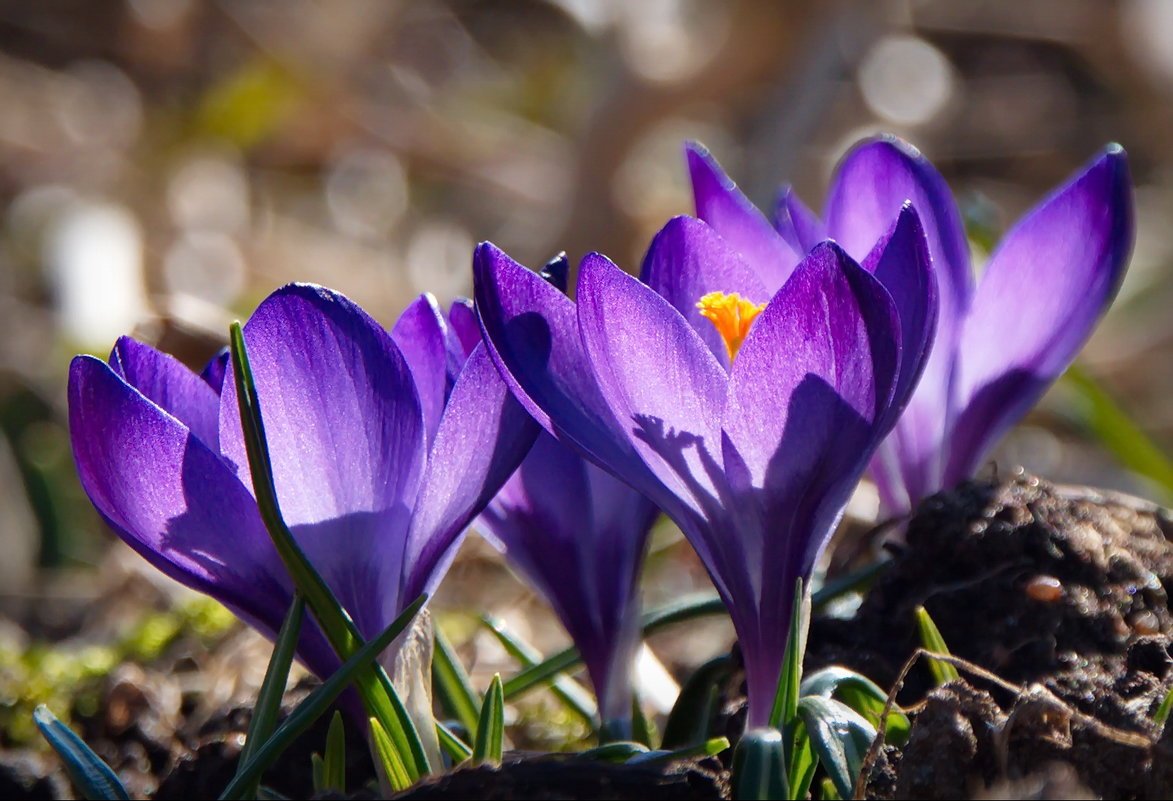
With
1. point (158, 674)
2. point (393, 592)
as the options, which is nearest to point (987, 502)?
point (393, 592)

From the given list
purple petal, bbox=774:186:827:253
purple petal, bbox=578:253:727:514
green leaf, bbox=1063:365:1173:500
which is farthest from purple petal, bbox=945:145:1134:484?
green leaf, bbox=1063:365:1173:500

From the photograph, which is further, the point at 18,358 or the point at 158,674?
the point at 18,358

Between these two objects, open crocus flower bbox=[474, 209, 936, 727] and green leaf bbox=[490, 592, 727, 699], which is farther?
green leaf bbox=[490, 592, 727, 699]

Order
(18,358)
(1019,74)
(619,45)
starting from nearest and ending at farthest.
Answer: (18,358), (619,45), (1019,74)

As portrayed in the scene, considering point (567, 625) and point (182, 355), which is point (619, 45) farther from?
point (567, 625)

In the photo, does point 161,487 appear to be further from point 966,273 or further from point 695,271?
point 966,273

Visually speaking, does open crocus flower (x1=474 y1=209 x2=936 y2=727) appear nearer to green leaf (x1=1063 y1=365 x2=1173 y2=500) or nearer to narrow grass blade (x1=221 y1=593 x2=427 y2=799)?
narrow grass blade (x1=221 y1=593 x2=427 y2=799)
